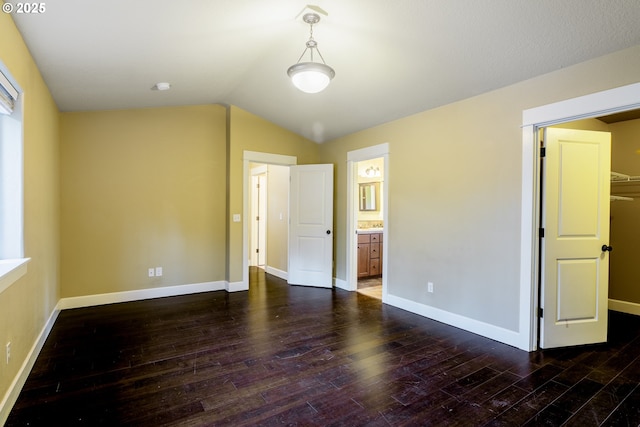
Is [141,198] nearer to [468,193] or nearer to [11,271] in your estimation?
[11,271]

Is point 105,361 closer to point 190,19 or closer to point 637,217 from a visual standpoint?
point 190,19

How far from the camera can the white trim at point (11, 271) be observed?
180cm

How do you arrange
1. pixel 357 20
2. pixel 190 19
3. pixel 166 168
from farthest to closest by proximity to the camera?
1. pixel 166 168
2. pixel 357 20
3. pixel 190 19

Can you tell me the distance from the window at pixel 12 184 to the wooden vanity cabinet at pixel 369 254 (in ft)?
14.1

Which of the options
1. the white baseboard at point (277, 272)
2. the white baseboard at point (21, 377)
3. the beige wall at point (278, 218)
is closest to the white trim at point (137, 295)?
the white baseboard at point (21, 377)

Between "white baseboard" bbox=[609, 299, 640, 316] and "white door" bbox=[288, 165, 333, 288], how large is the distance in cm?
369

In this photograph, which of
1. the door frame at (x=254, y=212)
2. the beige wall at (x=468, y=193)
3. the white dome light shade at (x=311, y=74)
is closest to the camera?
the white dome light shade at (x=311, y=74)

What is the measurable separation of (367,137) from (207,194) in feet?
8.24

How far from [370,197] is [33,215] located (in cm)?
530

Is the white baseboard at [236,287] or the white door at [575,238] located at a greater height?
the white door at [575,238]

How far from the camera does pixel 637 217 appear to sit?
4.03m

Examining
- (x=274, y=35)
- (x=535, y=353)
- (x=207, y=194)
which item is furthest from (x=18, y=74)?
(x=535, y=353)

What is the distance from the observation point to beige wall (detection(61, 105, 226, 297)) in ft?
13.4

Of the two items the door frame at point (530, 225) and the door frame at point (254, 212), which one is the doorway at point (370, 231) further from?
the door frame at point (254, 212)
